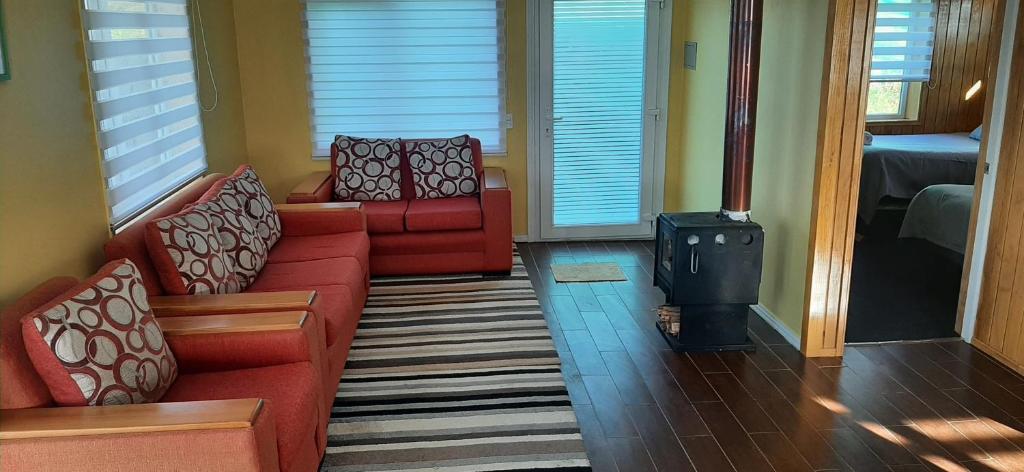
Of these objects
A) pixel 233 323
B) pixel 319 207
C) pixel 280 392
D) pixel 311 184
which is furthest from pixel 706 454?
pixel 311 184

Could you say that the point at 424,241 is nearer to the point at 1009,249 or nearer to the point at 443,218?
the point at 443,218

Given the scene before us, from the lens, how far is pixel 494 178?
17.3ft

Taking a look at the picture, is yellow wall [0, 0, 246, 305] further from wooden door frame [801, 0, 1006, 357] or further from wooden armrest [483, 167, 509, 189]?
wooden door frame [801, 0, 1006, 357]

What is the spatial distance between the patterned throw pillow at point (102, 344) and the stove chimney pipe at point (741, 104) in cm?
261

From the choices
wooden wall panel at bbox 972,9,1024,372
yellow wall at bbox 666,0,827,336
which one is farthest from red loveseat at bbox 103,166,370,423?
wooden wall panel at bbox 972,9,1024,372

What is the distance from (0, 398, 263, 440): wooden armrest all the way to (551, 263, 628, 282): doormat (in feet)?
10.2

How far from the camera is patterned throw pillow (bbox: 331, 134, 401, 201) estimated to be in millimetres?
5297

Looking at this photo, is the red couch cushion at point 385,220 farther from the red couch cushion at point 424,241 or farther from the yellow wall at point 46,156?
the yellow wall at point 46,156

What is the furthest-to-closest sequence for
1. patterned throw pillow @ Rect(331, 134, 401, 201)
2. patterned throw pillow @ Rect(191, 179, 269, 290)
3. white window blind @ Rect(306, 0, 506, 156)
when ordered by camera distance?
white window blind @ Rect(306, 0, 506, 156)
patterned throw pillow @ Rect(331, 134, 401, 201)
patterned throw pillow @ Rect(191, 179, 269, 290)

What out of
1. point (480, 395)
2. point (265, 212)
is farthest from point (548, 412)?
point (265, 212)

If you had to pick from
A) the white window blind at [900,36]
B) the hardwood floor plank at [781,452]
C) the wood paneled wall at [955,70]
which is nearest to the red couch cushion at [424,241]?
the hardwood floor plank at [781,452]

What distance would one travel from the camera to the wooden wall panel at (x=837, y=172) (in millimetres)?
3445

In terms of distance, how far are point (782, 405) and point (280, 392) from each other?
2.09m

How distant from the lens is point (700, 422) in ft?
10.6
